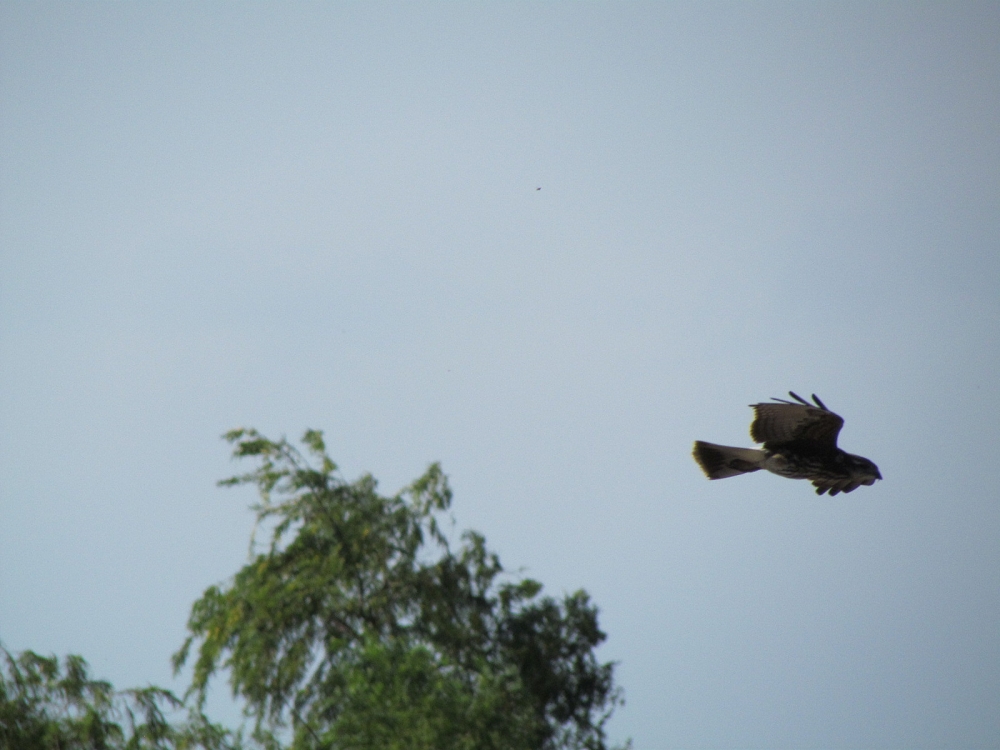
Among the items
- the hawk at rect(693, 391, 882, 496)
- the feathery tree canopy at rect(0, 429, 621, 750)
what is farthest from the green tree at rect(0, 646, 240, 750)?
the hawk at rect(693, 391, 882, 496)

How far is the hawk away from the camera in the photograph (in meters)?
8.88

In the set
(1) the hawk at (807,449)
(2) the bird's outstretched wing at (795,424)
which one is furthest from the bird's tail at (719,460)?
(2) the bird's outstretched wing at (795,424)

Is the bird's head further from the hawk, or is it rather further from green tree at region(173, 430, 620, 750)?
green tree at region(173, 430, 620, 750)

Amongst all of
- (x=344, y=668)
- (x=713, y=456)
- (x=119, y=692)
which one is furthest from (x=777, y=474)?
(x=119, y=692)

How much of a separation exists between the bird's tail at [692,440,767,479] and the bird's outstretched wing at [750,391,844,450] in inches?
28.0

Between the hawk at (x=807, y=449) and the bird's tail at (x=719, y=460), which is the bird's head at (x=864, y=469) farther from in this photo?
the bird's tail at (x=719, y=460)

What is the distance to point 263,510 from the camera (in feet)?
37.6

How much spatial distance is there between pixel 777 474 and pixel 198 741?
222 inches

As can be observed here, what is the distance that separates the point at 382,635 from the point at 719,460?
12.5 feet

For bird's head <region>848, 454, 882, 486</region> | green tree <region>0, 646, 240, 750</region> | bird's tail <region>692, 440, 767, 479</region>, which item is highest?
bird's tail <region>692, 440, 767, 479</region>

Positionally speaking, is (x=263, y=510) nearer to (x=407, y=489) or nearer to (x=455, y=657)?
(x=407, y=489)

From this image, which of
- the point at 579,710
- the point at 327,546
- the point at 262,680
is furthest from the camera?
the point at 579,710

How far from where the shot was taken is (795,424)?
893 centimetres

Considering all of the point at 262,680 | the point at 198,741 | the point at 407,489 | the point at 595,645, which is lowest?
the point at 198,741
